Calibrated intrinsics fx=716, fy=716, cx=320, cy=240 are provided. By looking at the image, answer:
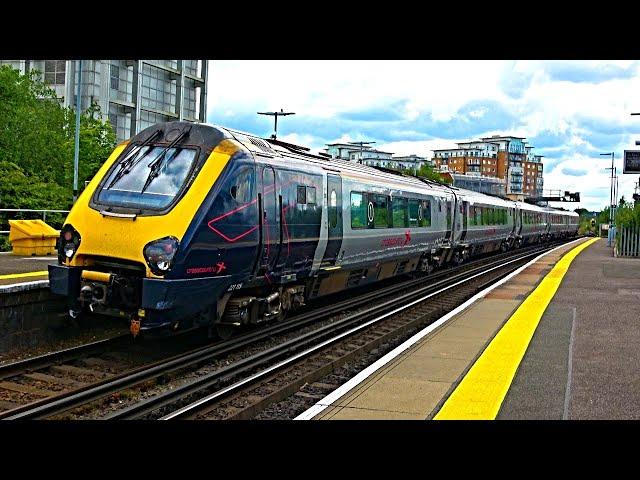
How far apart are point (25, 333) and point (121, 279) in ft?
8.15

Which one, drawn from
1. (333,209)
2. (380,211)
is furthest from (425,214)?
(333,209)

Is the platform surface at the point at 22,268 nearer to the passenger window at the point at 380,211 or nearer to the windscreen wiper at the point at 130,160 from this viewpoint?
the windscreen wiper at the point at 130,160

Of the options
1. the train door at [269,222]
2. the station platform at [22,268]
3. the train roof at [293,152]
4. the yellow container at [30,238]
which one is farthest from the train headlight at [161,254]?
the yellow container at [30,238]

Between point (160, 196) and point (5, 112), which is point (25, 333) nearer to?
point (160, 196)

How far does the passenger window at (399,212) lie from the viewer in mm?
17619

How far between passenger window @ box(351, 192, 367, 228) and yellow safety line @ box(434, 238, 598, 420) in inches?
142

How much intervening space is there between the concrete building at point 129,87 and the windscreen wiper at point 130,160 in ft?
125

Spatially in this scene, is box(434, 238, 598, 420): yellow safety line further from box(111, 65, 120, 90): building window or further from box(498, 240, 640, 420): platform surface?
box(111, 65, 120, 90): building window

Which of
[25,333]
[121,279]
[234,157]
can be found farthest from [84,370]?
[234,157]

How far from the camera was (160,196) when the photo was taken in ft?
30.7

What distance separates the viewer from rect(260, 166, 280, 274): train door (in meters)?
10.6

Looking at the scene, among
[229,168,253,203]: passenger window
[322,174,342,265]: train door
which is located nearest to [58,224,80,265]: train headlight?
[229,168,253,203]: passenger window

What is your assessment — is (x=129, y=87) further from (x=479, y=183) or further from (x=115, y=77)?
(x=479, y=183)
